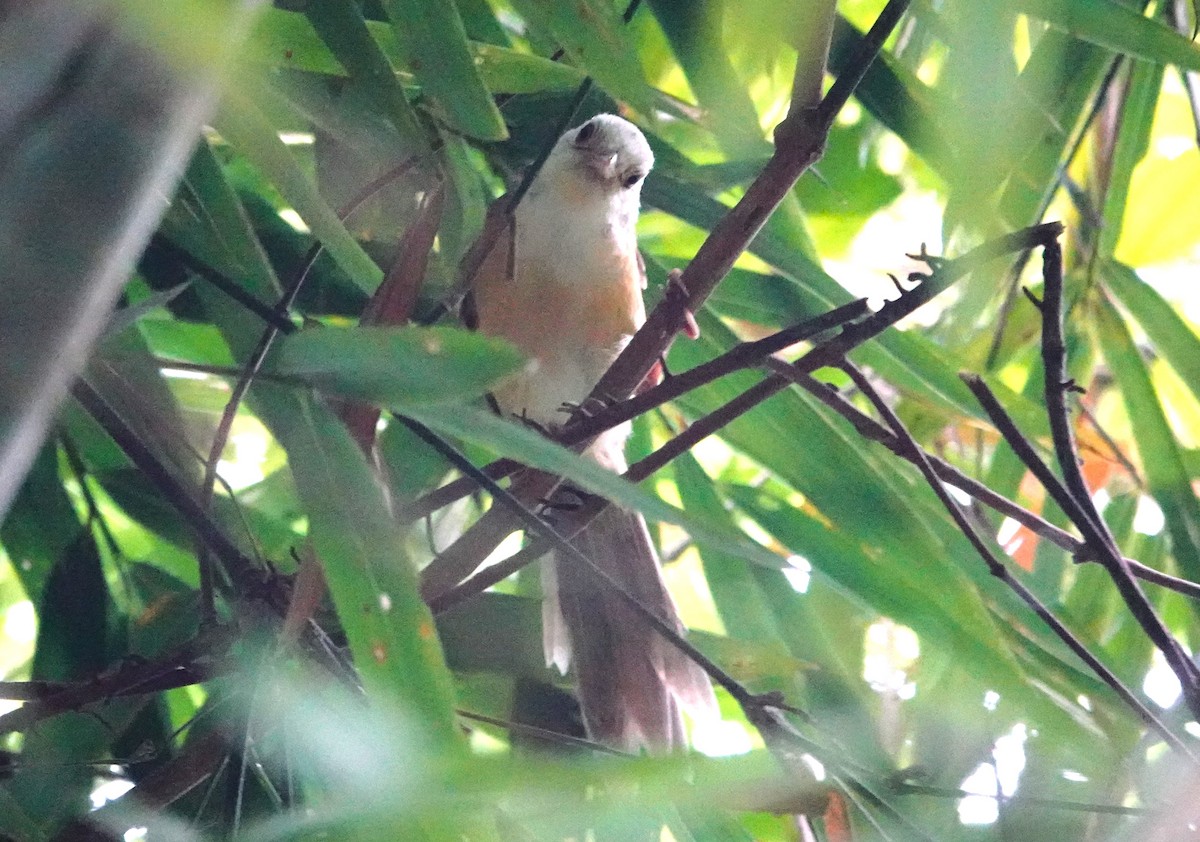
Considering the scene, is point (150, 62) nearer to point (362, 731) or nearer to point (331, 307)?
point (362, 731)

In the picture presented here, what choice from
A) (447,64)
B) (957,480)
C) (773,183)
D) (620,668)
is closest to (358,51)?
(447,64)

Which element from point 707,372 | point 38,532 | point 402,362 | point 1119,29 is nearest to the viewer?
point 402,362

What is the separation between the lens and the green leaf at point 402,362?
565mm

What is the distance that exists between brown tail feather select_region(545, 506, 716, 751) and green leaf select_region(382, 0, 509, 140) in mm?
453

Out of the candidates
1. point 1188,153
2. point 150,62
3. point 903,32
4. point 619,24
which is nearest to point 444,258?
point 619,24

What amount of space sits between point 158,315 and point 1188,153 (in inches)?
49.6

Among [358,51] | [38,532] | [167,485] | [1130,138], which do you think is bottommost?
[167,485]

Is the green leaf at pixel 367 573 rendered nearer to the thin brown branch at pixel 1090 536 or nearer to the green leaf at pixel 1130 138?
the thin brown branch at pixel 1090 536

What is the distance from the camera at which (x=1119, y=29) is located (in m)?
0.81

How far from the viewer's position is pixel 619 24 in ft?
2.60

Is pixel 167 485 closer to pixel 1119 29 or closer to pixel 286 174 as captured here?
pixel 286 174

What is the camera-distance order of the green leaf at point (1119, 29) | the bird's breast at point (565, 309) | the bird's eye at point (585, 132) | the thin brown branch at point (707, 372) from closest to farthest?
1. the thin brown branch at point (707, 372)
2. the green leaf at point (1119, 29)
3. the bird's breast at point (565, 309)
4. the bird's eye at point (585, 132)

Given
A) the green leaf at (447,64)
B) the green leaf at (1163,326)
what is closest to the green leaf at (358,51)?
the green leaf at (447,64)

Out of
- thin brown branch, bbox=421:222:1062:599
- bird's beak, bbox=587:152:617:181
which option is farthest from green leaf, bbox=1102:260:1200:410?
bird's beak, bbox=587:152:617:181
